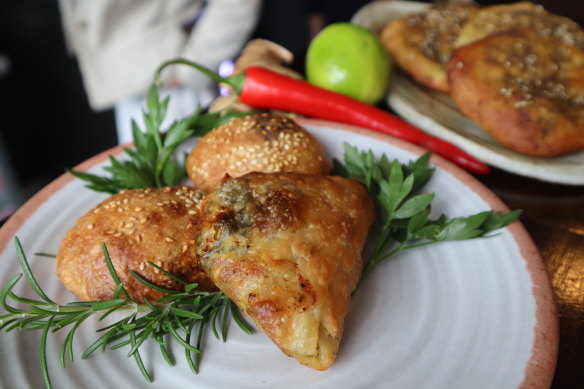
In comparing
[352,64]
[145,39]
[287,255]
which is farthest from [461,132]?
[145,39]

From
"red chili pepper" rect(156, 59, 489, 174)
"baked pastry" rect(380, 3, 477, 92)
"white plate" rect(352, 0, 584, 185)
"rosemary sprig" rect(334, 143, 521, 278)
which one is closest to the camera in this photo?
"rosemary sprig" rect(334, 143, 521, 278)

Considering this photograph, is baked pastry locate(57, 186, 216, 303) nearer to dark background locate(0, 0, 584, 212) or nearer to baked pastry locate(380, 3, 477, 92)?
baked pastry locate(380, 3, 477, 92)

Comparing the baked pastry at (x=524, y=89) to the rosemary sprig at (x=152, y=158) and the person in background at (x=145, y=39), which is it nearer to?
the rosemary sprig at (x=152, y=158)

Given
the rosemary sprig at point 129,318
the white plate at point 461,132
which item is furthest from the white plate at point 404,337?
the white plate at point 461,132

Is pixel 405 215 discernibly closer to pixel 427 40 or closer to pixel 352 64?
pixel 352 64

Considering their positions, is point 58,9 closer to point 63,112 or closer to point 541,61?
point 63,112

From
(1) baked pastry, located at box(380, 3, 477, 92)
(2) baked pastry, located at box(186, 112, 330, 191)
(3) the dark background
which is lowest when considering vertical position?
(3) the dark background

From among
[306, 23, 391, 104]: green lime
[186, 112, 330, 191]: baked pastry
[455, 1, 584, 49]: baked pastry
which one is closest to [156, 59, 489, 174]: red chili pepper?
[306, 23, 391, 104]: green lime
